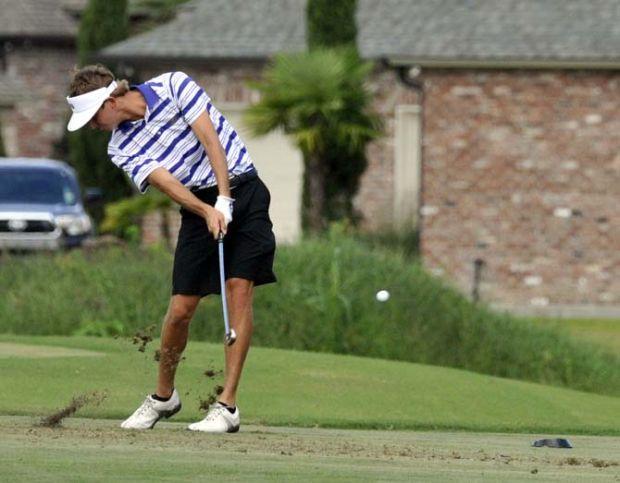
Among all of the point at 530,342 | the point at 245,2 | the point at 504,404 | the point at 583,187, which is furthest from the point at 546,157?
the point at 504,404

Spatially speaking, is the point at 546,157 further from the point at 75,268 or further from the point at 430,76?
the point at 75,268

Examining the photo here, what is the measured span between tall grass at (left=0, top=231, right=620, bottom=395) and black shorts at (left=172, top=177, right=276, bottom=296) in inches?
273

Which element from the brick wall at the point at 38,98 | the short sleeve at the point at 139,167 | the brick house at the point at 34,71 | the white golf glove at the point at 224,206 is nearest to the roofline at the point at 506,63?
the brick wall at the point at 38,98

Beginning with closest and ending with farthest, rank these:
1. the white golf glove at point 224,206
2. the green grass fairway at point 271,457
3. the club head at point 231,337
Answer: the green grass fairway at point 271,457 → the white golf glove at point 224,206 → the club head at point 231,337

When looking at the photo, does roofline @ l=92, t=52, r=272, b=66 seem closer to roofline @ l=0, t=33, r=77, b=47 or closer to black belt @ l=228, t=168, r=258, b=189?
roofline @ l=0, t=33, r=77, b=47

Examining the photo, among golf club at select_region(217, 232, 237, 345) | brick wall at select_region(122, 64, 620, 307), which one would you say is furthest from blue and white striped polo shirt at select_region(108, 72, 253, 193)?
brick wall at select_region(122, 64, 620, 307)

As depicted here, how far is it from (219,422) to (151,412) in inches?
18.1

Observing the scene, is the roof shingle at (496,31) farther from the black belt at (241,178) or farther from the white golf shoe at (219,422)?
Result: the white golf shoe at (219,422)

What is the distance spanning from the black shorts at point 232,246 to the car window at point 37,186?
56.8 ft

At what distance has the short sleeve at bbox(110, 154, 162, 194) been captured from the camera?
32.9 feet

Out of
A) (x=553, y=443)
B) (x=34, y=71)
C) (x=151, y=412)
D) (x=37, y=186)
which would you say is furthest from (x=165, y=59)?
(x=553, y=443)

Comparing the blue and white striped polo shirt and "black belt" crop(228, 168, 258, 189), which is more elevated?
the blue and white striped polo shirt

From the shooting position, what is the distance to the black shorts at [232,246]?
10242 millimetres

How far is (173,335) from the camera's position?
408 inches
